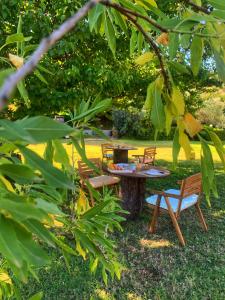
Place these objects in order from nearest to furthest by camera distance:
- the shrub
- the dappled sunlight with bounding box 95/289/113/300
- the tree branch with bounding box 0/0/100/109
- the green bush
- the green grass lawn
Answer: the tree branch with bounding box 0/0/100/109 → the dappled sunlight with bounding box 95/289/113/300 → the green grass lawn → the green bush → the shrub

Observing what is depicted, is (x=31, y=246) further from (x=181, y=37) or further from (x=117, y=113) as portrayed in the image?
(x=117, y=113)

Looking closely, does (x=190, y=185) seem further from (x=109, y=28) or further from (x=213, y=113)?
(x=213, y=113)

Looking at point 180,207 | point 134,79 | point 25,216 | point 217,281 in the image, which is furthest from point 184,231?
point 25,216

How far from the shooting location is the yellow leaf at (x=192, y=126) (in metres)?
0.54

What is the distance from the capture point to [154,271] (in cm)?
357

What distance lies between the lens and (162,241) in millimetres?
4352

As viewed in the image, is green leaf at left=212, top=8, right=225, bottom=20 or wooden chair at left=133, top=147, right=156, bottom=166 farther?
wooden chair at left=133, top=147, right=156, bottom=166

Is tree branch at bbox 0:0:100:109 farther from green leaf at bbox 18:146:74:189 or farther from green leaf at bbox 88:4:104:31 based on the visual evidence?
green leaf at bbox 88:4:104:31

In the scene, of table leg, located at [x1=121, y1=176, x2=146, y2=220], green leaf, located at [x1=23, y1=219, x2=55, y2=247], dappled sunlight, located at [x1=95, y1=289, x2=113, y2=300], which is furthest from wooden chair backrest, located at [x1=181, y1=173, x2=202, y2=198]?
green leaf, located at [x1=23, y1=219, x2=55, y2=247]

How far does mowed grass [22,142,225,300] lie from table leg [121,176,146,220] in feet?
1.21

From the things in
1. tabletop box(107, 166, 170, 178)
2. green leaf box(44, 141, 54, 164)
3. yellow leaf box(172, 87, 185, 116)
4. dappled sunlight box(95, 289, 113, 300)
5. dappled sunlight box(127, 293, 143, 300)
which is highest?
yellow leaf box(172, 87, 185, 116)

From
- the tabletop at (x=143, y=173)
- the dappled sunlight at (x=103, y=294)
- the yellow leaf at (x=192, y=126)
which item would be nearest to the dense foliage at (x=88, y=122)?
the yellow leaf at (x=192, y=126)

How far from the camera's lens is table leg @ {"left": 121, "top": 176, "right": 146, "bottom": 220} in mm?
5371

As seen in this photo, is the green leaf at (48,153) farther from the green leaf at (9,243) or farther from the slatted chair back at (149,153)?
the slatted chair back at (149,153)
